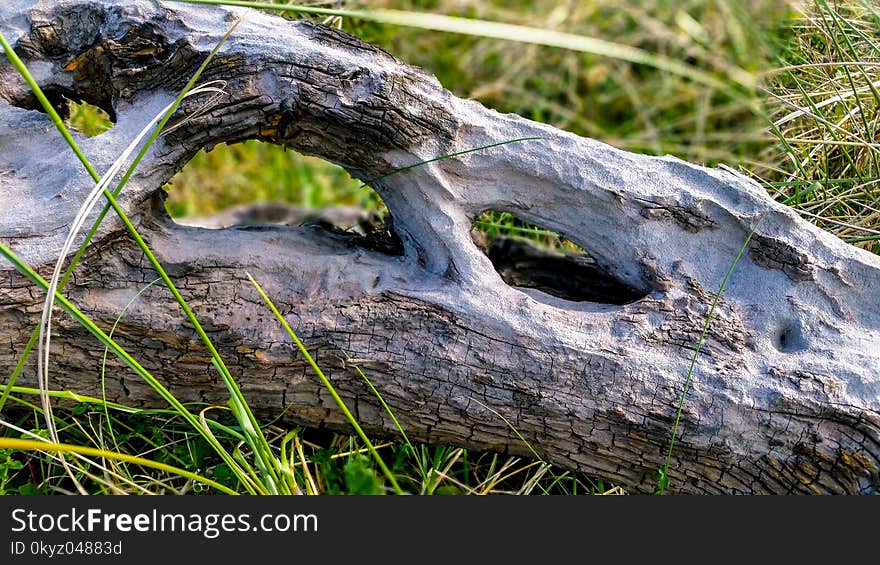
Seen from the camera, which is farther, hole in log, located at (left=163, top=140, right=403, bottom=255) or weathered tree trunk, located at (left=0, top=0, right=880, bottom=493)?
hole in log, located at (left=163, top=140, right=403, bottom=255)

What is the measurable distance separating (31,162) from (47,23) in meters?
0.30

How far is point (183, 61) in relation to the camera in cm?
166

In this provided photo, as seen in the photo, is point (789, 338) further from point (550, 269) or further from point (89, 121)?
point (89, 121)

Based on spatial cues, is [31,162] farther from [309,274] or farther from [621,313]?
[621,313]

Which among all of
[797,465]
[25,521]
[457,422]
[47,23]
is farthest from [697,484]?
[47,23]

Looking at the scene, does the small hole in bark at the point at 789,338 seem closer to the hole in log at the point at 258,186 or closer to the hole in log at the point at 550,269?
the hole in log at the point at 550,269

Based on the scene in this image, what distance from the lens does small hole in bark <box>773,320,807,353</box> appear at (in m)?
1.72

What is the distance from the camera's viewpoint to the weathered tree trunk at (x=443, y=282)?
5.43 ft

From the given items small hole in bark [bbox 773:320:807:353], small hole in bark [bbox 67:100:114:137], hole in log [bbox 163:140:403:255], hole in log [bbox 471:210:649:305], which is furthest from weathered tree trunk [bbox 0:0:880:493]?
hole in log [bbox 163:140:403:255]

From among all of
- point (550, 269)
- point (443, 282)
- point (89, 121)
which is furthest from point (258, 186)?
point (443, 282)

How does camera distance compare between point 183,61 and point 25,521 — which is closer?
point 25,521

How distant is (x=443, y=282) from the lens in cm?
175

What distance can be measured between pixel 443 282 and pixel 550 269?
49 cm

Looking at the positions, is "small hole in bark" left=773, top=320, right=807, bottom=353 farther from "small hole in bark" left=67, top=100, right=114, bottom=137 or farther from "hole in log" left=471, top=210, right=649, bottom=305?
"small hole in bark" left=67, top=100, right=114, bottom=137
